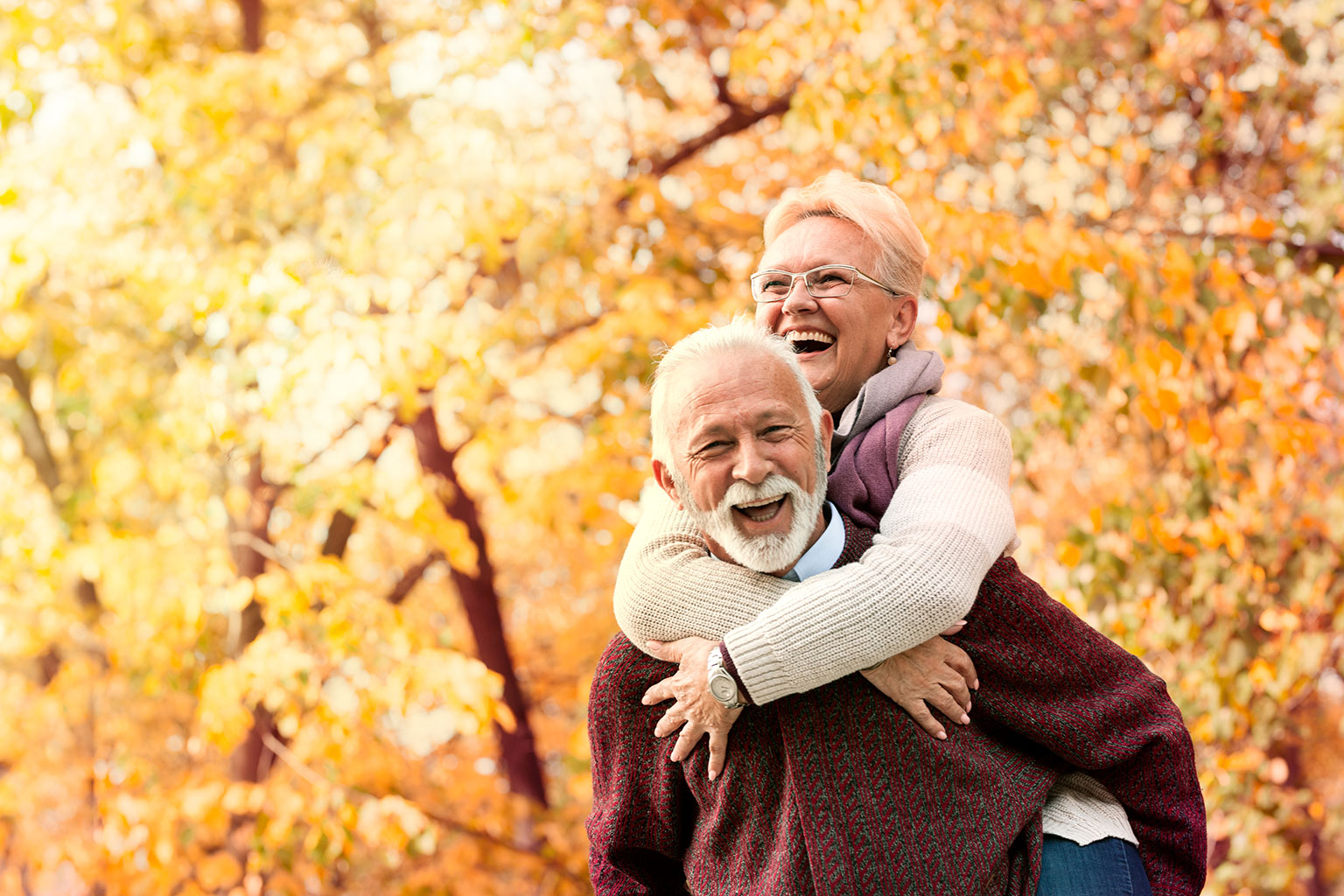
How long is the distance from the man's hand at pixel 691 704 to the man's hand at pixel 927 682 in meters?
0.18

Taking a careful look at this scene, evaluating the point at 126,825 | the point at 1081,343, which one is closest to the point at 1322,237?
the point at 1081,343

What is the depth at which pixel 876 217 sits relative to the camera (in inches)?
59.4

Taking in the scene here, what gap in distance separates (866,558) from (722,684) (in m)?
0.21

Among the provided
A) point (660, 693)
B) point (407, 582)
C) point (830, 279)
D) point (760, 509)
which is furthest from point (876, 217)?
point (407, 582)

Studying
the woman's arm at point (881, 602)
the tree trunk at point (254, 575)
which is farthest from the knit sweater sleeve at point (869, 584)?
the tree trunk at point (254, 575)

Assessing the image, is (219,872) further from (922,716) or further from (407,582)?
(922,716)

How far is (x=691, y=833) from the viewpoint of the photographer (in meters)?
1.44

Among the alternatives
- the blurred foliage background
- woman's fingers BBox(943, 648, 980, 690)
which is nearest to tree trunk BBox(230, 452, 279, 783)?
the blurred foliage background

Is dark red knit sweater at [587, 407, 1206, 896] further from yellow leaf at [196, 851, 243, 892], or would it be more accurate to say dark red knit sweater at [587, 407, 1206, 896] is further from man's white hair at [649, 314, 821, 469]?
yellow leaf at [196, 851, 243, 892]

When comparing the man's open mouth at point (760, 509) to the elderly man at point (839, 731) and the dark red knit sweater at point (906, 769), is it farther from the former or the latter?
the dark red knit sweater at point (906, 769)

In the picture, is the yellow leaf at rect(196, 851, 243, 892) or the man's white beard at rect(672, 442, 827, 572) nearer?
the man's white beard at rect(672, 442, 827, 572)

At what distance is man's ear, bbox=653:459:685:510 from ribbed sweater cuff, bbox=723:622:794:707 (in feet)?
0.69

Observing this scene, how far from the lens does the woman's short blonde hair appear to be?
4.92ft

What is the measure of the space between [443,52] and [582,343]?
1.52 meters
